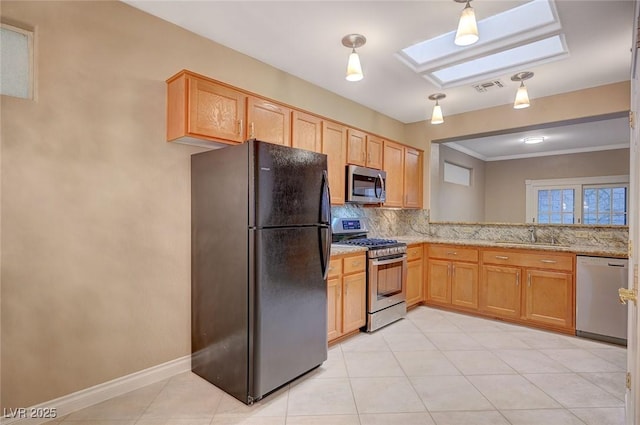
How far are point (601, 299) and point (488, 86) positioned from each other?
248cm

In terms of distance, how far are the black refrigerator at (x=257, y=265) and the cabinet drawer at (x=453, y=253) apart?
7.13ft

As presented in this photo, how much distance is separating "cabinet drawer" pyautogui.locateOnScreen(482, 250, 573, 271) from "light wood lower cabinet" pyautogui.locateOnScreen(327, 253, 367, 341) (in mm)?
1641

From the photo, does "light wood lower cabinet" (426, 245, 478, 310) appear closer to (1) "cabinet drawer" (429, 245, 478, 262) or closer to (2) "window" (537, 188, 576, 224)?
(1) "cabinet drawer" (429, 245, 478, 262)

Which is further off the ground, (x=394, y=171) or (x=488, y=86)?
(x=488, y=86)

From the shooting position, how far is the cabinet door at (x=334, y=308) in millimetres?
2910

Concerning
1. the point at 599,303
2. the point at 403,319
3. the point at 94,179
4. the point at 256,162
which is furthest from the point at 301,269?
the point at 599,303

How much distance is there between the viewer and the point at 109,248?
7.12 feet

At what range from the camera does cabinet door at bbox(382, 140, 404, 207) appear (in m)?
4.21

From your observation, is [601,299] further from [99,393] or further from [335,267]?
[99,393]

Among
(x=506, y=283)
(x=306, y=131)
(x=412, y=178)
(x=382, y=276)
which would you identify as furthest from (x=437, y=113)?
(x=506, y=283)

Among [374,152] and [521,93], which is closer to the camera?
[521,93]

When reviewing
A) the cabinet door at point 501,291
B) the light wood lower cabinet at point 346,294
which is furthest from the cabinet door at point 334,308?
the cabinet door at point 501,291

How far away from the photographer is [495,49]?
9.00 ft

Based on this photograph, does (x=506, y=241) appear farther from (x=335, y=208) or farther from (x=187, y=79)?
(x=187, y=79)
